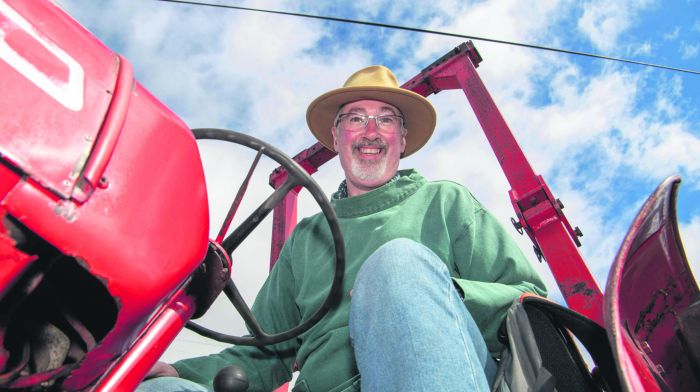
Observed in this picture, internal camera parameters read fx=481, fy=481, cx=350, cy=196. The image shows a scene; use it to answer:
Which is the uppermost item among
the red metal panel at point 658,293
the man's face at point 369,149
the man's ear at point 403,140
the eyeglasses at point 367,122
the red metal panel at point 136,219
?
the man's ear at point 403,140

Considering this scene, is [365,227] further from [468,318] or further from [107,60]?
[107,60]

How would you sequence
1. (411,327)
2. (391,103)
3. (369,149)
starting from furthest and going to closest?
(391,103) < (369,149) < (411,327)

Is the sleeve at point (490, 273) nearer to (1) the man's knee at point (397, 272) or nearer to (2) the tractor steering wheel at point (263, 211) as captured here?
(1) the man's knee at point (397, 272)

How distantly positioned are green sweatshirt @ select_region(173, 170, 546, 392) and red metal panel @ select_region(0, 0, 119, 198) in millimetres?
661

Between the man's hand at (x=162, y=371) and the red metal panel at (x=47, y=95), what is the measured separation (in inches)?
26.5

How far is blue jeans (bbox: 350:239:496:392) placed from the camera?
624mm

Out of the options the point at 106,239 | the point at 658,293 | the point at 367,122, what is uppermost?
the point at 367,122

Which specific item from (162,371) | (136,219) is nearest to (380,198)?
(162,371)

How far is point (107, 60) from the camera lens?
2.12 ft

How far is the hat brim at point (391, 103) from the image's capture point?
71.4 inches

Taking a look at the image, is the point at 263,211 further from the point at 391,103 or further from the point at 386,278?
the point at 391,103

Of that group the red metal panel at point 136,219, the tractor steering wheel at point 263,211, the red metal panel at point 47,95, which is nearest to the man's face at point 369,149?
the tractor steering wheel at point 263,211

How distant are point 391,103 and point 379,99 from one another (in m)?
0.05

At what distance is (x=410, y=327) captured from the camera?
655 millimetres
